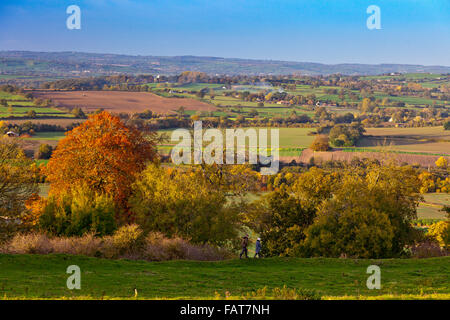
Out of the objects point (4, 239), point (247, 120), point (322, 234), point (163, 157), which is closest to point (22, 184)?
point (4, 239)

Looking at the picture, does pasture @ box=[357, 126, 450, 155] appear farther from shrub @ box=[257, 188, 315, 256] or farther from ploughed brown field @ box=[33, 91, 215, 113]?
shrub @ box=[257, 188, 315, 256]

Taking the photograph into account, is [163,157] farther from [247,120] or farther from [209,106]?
[209,106]

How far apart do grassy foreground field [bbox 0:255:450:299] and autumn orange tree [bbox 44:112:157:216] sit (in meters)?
11.3

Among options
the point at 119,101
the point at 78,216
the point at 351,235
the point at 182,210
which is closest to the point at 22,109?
the point at 119,101

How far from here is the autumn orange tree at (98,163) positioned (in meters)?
31.9

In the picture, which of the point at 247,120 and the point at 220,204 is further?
the point at 247,120

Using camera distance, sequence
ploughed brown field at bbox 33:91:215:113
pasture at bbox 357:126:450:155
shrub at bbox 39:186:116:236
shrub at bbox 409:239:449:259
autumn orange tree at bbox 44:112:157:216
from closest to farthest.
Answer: shrub at bbox 39:186:116:236 < shrub at bbox 409:239:449:259 < autumn orange tree at bbox 44:112:157:216 < pasture at bbox 357:126:450:155 < ploughed brown field at bbox 33:91:215:113

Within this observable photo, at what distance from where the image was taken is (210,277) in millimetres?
18141

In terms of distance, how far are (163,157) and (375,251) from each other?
40.2 meters

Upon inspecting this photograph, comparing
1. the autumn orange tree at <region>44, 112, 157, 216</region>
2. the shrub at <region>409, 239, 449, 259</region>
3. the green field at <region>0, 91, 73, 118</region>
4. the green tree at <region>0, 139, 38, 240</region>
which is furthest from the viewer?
the green field at <region>0, 91, 73, 118</region>

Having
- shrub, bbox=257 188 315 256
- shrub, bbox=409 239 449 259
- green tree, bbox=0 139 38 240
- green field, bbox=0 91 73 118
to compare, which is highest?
green field, bbox=0 91 73 118

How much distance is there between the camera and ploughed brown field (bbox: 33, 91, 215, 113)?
323ft

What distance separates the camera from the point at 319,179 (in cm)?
3127

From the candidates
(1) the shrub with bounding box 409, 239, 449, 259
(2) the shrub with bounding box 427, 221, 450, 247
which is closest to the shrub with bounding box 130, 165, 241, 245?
(1) the shrub with bounding box 409, 239, 449, 259
